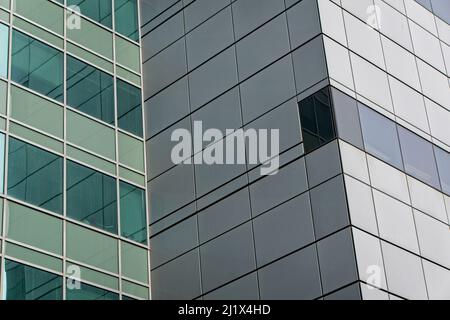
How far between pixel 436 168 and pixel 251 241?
6.39 meters

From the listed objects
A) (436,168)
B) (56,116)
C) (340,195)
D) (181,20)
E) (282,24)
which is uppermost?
(181,20)

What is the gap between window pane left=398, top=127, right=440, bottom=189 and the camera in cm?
2681

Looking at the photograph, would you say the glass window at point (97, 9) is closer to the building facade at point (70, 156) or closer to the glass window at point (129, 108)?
the building facade at point (70, 156)

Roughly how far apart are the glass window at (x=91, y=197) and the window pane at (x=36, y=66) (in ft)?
8.08

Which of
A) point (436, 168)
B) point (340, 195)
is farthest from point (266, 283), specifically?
point (436, 168)

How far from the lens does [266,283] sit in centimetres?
2445

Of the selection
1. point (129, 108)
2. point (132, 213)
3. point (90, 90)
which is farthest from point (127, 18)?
point (132, 213)

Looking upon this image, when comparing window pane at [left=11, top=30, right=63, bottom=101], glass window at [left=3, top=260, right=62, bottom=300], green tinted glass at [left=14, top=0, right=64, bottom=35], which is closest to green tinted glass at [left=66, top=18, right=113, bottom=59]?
green tinted glass at [left=14, top=0, right=64, bottom=35]

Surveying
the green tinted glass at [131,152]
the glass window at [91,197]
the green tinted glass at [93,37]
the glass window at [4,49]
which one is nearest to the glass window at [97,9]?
the green tinted glass at [93,37]

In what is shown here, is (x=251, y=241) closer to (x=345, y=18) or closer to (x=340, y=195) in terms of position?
(x=340, y=195)

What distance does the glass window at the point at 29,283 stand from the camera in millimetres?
23672

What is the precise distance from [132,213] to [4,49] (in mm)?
6144

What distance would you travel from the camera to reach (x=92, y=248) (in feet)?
85.9

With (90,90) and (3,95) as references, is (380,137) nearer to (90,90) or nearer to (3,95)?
(90,90)
